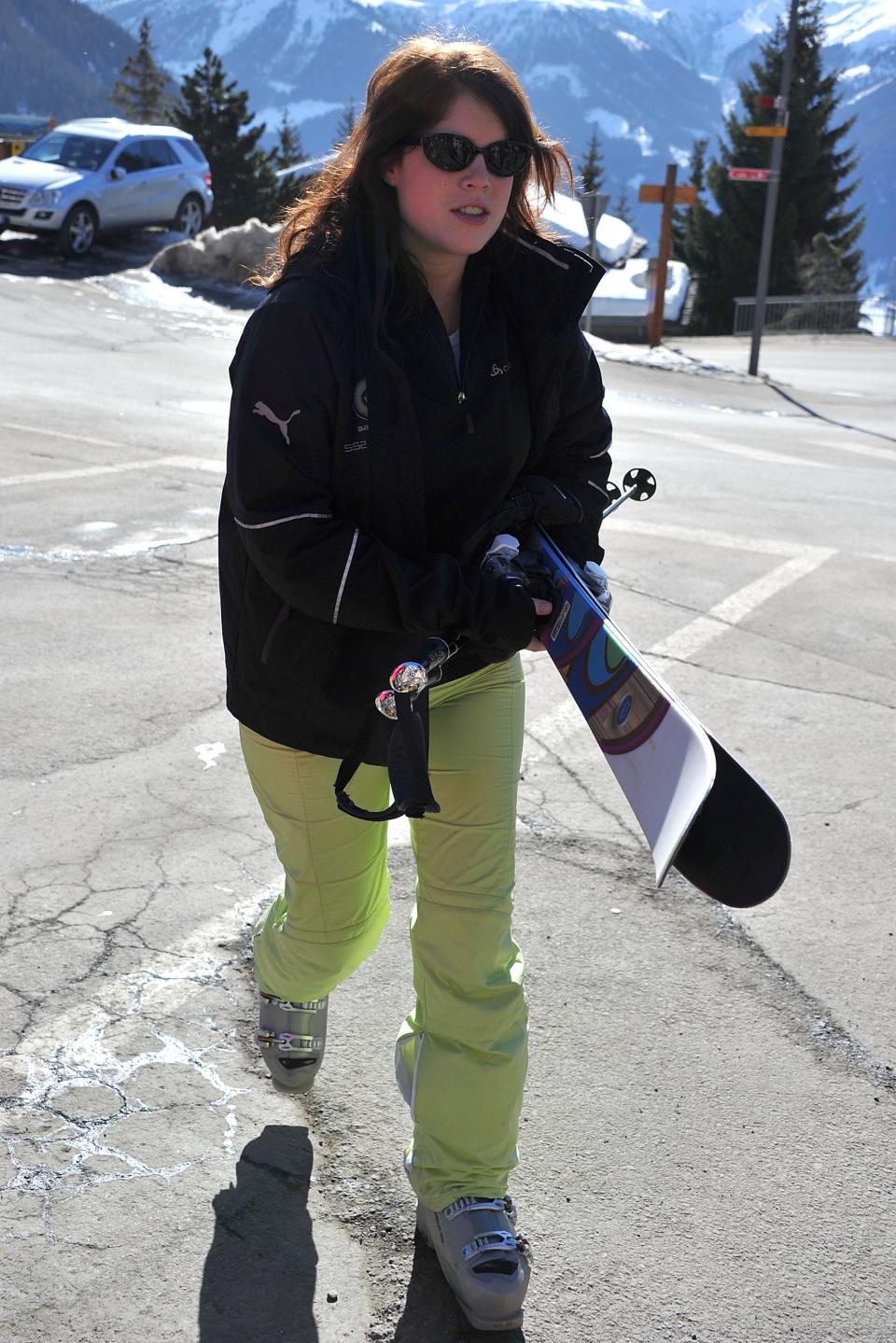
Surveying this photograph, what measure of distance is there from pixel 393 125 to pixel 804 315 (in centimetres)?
3347

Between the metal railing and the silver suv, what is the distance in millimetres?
14915

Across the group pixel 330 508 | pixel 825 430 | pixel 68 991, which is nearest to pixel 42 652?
pixel 68 991

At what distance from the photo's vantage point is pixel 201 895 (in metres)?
3.79

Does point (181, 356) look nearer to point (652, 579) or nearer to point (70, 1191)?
point (652, 579)

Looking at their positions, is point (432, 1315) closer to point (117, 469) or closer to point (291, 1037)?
point (291, 1037)

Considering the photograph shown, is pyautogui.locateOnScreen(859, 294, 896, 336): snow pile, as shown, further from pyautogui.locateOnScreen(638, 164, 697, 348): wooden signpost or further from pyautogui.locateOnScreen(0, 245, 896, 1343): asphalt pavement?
pyautogui.locateOnScreen(0, 245, 896, 1343): asphalt pavement

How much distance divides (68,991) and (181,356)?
13.2m

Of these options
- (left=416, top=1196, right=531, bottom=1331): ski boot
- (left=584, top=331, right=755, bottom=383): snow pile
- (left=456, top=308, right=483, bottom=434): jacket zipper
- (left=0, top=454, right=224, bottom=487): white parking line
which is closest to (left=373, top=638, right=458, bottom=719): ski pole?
(left=456, top=308, right=483, bottom=434): jacket zipper

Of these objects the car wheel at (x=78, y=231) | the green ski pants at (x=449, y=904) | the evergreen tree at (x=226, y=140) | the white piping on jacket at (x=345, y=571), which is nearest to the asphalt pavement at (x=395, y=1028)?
the green ski pants at (x=449, y=904)

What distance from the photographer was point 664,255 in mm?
23344

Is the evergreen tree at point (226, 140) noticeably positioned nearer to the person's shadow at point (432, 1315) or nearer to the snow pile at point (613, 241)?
the snow pile at point (613, 241)

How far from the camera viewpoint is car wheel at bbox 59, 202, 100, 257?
68.6 ft

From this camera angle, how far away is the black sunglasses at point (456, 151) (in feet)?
8.05

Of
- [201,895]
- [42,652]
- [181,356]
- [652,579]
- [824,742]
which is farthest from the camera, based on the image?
[181,356]
